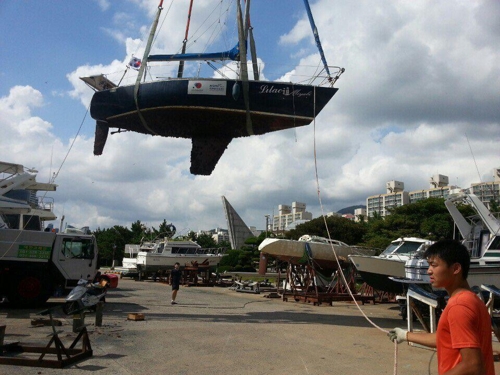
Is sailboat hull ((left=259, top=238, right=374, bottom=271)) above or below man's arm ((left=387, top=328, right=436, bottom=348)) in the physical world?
above

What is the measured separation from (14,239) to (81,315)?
676cm

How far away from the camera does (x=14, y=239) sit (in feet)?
41.1

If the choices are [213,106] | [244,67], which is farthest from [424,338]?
[244,67]

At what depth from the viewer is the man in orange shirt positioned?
2.11 meters

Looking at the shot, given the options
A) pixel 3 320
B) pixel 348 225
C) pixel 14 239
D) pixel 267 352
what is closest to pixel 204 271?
pixel 14 239

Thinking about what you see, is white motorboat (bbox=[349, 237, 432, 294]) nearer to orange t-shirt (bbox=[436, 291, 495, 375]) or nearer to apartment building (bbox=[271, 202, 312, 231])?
orange t-shirt (bbox=[436, 291, 495, 375])

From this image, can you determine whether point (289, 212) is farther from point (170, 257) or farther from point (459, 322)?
point (459, 322)

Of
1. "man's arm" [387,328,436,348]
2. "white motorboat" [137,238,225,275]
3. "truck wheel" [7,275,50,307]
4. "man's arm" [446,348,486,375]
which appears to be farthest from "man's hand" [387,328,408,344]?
"white motorboat" [137,238,225,275]

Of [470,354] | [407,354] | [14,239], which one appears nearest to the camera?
[470,354]

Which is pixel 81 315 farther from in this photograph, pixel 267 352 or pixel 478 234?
pixel 478 234

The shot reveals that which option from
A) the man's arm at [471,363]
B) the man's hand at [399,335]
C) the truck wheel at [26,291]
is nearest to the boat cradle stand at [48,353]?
the man's hand at [399,335]

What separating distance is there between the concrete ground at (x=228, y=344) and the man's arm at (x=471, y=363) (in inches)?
94.6

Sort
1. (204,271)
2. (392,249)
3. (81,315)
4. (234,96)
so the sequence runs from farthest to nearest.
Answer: (204,271) < (392,249) < (234,96) < (81,315)

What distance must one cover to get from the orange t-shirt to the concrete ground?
7.50ft
